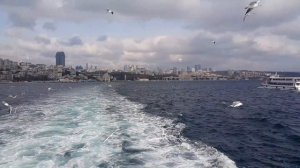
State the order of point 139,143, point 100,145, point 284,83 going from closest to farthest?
point 100,145, point 139,143, point 284,83

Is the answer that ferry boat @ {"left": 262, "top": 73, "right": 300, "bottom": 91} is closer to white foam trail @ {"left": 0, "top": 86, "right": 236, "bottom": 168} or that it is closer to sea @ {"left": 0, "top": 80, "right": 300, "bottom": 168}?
sea @ {"left": 0, "top": 80, "right": 300, "bottom": 168}

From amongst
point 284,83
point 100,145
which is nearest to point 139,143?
point 100,145

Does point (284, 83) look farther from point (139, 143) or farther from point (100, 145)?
point (100, 145)

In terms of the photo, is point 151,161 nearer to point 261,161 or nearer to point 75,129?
point 261,161

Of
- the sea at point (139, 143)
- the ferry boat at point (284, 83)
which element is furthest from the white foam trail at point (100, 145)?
the ferry boat at point (284, 83)

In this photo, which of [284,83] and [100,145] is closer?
[100,145]

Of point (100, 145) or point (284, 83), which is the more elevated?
point (100, 145)

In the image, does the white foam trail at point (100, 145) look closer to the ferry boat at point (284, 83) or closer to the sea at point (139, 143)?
the sea at point (139, 143)

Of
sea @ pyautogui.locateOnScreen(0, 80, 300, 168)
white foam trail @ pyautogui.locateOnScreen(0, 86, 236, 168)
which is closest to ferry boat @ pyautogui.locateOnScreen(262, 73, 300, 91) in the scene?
sea @ pyautogui.locateOnScreen(0, 80, 300, 168)

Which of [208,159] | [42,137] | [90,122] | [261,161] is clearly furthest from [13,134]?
[261,161]

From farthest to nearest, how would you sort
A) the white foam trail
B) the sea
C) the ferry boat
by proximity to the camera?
the ferry boat < the sea < the white foam trail
